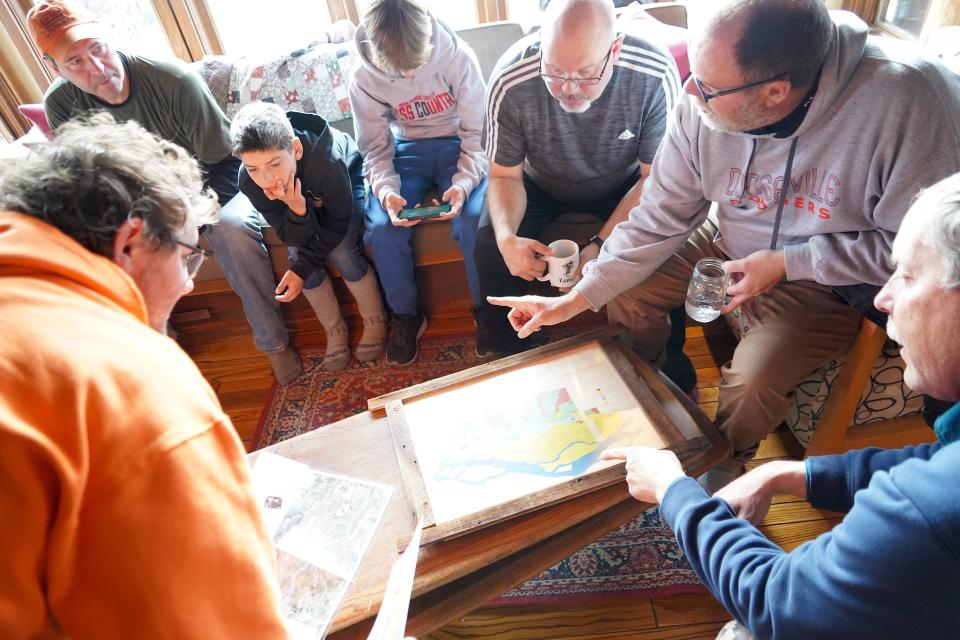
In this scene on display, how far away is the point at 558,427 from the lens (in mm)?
1185

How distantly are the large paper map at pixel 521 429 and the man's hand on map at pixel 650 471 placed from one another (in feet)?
0.28

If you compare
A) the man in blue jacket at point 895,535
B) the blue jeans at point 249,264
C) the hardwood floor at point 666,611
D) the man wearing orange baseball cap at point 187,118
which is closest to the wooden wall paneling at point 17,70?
the man wearing orange baseball cap at point 187,118

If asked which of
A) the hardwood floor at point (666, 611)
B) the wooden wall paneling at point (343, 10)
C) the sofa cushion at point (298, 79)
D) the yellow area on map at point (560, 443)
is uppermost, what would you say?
the wooden wall paneling at point (343, 10)

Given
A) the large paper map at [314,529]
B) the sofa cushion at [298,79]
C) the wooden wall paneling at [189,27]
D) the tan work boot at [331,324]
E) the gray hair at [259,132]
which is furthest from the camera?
the wooden wall paneling at [189,27]

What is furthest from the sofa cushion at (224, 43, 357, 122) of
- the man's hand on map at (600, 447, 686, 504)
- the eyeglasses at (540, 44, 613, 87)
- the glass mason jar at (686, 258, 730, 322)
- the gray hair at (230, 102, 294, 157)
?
the man's hand on map at (600, 447, 686, 504)

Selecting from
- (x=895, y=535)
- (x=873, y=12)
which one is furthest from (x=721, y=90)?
(x=873, y=12)

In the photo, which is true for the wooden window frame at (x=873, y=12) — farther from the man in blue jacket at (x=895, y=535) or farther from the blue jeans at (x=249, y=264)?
the blue jeans at (x=249, y=264)

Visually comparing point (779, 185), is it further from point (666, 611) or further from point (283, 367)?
point (283, 367)

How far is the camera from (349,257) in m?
1.98

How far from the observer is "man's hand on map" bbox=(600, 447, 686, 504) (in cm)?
95

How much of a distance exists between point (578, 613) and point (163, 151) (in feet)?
4.11

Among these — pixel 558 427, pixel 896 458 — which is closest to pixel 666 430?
pixel 558 427

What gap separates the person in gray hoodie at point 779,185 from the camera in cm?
107

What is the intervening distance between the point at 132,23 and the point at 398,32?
5.83 ft
